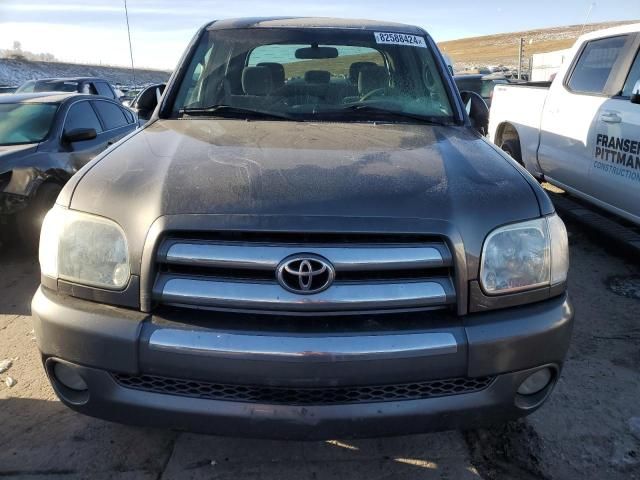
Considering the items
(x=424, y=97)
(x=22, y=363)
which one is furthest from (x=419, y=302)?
(x=22, y=363)

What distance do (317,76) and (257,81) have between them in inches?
14.5

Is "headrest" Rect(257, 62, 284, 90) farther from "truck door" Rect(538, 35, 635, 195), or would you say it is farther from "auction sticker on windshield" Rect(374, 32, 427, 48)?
"truck door" Rect(538, 35, 635, 195)

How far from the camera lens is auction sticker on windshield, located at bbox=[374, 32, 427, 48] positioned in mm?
3574

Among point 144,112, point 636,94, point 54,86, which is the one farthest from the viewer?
point 54,86

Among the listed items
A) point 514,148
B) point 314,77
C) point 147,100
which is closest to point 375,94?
point 314,77

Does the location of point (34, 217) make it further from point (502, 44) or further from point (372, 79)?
point (502, 44)

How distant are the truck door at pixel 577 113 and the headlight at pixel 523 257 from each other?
333 centimetres

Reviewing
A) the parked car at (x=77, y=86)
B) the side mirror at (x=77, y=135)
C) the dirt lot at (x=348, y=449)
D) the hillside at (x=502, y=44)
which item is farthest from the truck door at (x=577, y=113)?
the hillside at (x=502, y=44)

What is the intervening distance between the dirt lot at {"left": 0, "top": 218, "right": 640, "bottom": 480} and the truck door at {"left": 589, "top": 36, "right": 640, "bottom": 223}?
1866 millimetres

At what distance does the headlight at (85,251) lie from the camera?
205cm

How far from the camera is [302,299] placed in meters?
1.92

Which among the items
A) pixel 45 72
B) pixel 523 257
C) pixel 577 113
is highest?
A: pixel 577 113

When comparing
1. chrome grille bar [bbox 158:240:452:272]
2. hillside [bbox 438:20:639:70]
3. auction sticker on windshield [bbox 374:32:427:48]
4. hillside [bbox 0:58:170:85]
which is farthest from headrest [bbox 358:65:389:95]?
hillside [bbox 438:20:639:70]

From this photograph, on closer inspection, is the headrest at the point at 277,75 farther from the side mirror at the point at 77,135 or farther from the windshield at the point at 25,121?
the windshield at the point at 25,121
